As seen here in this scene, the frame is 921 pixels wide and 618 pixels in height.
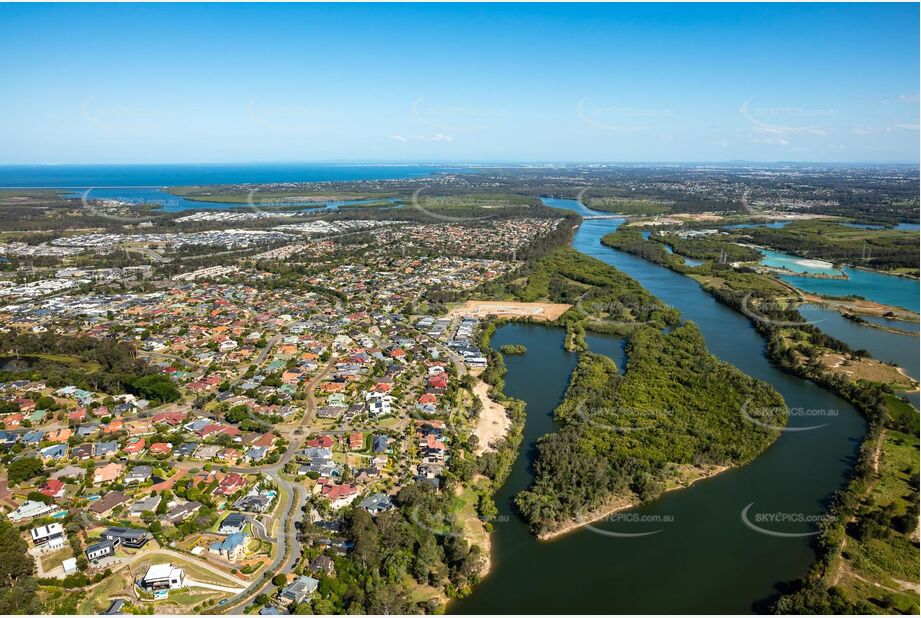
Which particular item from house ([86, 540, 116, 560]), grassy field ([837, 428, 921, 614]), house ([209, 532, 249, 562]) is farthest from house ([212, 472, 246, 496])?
grassy field ([837, 428, 921, 614])

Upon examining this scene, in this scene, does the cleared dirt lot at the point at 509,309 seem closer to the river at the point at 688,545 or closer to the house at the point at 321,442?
the river at the point at 688,545

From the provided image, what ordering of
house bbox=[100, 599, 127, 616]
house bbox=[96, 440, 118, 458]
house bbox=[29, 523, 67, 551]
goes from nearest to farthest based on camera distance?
1. house bbox=[100, 599, 127, 616]
2. house bbox=[29, 523, 67, 551]
3. house bbox=[96, 440, 118, 458]

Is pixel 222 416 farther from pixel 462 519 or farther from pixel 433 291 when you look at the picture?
pixel 433 291

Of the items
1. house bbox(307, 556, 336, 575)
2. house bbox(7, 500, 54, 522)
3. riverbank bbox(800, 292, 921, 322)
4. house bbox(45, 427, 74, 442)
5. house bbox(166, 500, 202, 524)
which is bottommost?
house bbox(307, 556, 336, 575)

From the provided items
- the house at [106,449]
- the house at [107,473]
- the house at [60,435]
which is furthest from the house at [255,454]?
the house at [60,435]

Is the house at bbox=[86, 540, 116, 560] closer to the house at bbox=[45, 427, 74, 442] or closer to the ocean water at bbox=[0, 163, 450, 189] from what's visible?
the house at bbox=[45, 427, 74, 442]

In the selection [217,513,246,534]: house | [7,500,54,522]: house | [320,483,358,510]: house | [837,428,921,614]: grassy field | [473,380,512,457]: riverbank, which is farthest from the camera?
[473,380,512,457]: riverbank

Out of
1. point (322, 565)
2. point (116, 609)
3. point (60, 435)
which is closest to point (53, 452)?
point (60, 435)
